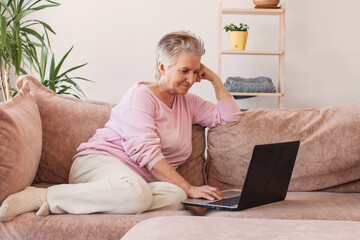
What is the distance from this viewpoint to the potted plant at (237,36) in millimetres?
3478

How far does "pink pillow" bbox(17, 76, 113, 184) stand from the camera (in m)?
1.96

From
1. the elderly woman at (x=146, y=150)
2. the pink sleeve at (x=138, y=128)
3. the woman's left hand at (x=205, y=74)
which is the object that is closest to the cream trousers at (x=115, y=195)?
the elderly woman at (x=146, y=150)

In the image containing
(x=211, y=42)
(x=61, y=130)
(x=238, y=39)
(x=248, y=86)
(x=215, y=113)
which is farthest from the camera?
(x=211, y=42)

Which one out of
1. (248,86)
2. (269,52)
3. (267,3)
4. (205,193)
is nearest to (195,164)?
(205,193)

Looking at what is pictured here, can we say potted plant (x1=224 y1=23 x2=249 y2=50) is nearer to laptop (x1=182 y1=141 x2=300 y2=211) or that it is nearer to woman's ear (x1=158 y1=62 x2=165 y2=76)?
woman's ear (x1=158 y1=62 x2=165 y2=76)

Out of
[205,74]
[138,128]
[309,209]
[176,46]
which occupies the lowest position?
[309,209]

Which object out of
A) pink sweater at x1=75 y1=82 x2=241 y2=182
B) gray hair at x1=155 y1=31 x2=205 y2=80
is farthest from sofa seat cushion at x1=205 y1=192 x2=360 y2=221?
gray hair at x1=155 y1=31 x2=205 y2=80

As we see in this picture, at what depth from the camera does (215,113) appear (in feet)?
6.90

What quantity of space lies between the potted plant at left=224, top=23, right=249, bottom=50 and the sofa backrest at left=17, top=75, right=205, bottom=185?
1605 mm

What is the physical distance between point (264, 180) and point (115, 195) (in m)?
0.50

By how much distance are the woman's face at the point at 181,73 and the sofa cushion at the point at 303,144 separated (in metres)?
0.24

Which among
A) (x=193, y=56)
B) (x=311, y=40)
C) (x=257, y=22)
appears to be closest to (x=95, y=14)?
(x=257, y=22)

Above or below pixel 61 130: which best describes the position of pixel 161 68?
above

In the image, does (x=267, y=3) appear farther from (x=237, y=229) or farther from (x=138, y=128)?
(x=237, y=229)
